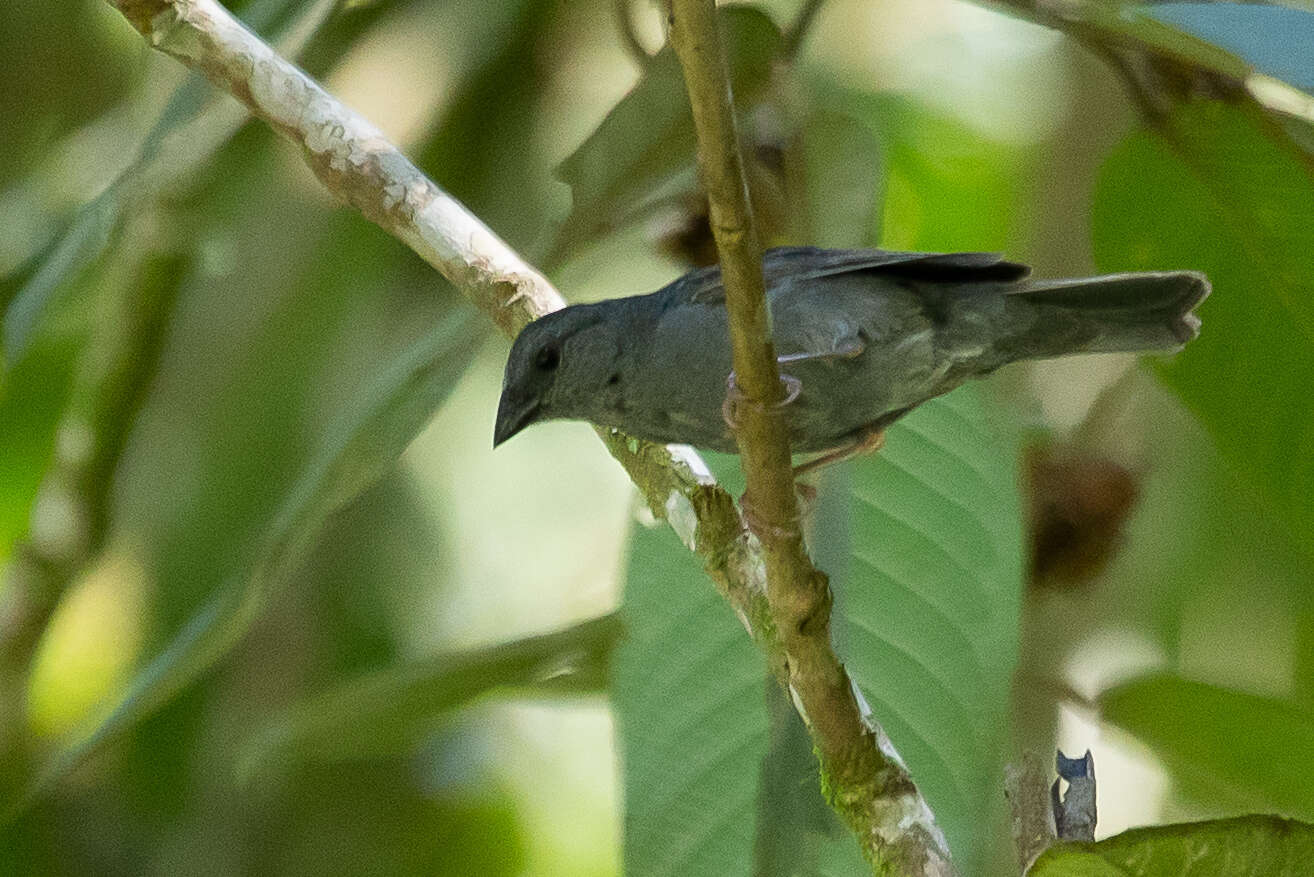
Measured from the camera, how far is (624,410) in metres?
1.82

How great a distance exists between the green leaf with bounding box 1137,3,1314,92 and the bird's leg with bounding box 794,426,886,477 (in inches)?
27.1

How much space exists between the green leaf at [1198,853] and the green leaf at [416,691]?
4.72 feet

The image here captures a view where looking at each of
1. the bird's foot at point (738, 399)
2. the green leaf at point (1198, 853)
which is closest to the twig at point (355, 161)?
the bird's foot at point (738, 399)

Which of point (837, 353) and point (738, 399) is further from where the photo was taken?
point (837, 353)

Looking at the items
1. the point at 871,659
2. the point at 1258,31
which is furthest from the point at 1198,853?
the point at 1258,31

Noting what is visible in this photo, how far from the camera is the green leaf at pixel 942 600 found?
1872 mm

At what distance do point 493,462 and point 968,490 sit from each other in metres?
2.22

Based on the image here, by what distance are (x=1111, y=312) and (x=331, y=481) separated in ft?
4.07

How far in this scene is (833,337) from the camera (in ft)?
6.04

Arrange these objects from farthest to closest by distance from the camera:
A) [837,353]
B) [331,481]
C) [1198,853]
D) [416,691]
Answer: [416,691]
[331,481]
[837,353]
[1198,853]

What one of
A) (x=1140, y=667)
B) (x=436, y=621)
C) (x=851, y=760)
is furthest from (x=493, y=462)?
(x=851, y=760)

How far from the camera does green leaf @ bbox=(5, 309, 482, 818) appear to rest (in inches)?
88.0

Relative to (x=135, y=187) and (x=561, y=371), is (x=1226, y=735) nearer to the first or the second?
(x=561, y=371)

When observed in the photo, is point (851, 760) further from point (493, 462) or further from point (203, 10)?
point (493, 462)
